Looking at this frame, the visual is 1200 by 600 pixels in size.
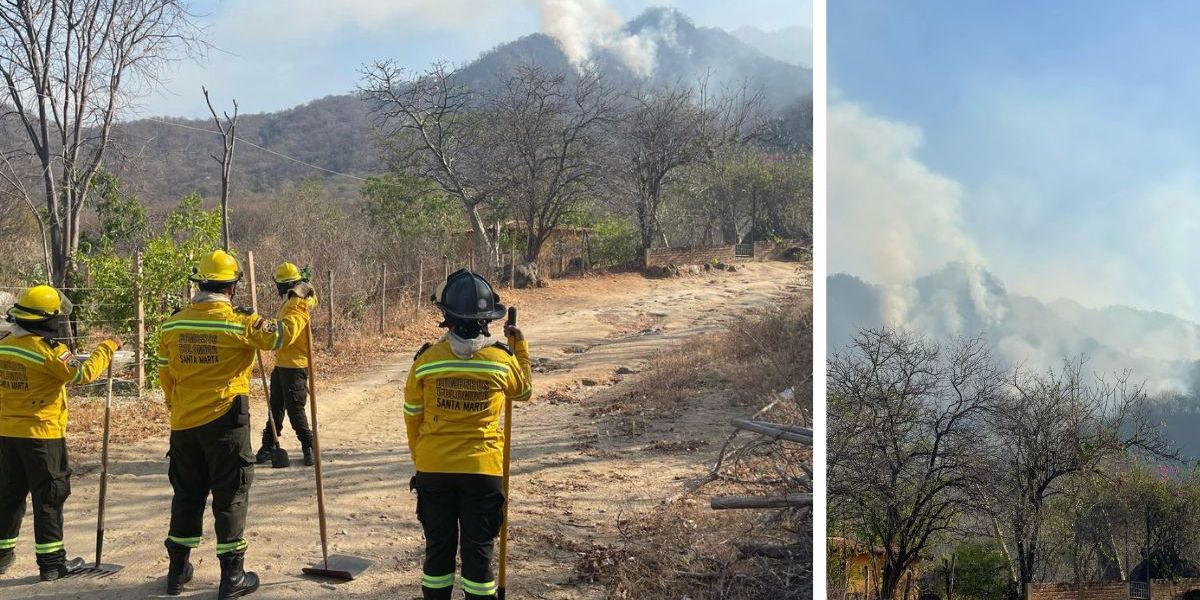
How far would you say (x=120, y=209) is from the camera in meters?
14.2

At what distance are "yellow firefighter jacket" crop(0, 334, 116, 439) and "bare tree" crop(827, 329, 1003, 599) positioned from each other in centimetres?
395

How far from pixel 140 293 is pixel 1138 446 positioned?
8430mm

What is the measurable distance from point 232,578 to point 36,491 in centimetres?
121

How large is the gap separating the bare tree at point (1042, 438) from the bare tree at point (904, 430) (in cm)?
18

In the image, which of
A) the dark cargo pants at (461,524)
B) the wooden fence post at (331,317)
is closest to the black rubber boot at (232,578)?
the dark cargo pants at (461,524)

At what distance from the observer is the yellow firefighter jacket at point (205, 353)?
3.89 meters

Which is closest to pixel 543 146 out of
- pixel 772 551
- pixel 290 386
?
pixel 290 386

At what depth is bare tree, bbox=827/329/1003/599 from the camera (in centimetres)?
478

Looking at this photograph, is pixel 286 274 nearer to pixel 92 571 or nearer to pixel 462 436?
pixel 92 571

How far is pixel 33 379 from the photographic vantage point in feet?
13.7

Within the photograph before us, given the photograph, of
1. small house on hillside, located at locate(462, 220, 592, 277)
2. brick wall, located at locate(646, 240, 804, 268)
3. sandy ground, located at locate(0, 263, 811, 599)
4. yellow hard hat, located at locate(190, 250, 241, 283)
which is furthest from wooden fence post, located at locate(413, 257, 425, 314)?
yellow hard hat, located at locate(190, 250, 241, 283)

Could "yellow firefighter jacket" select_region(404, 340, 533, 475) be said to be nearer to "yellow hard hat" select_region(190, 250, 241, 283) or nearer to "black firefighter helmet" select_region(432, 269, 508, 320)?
"black firefighter helmet" select_region(432, 269, 508, 320)

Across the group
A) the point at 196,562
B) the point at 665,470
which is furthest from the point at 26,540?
the point at 665,470

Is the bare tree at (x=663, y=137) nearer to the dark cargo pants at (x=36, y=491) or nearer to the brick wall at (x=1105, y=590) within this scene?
the brick wall at (x=1105, y=590)
